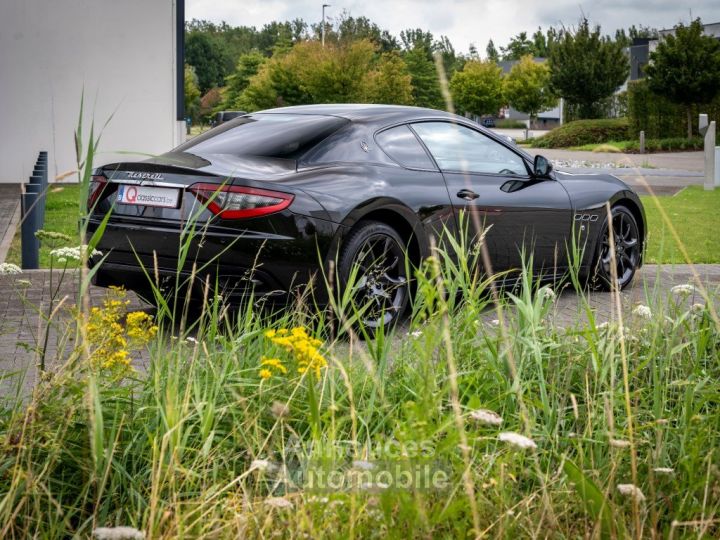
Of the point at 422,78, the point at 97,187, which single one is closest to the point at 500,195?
the point at 97,187

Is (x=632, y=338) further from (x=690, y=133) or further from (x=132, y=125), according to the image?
(x=690, y=133)

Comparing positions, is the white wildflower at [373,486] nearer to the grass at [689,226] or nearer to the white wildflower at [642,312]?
the white wildflower at [642,312]

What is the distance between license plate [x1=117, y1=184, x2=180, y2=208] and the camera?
6.14 m

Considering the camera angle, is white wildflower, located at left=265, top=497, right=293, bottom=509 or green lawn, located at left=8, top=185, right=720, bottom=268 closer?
white wildflower, located at left=265, top=497, right=293, bottom=509

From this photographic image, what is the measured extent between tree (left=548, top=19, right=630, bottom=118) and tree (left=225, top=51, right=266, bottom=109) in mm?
19894

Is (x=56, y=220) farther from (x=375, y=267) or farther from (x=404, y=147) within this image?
(x=375, y=267)

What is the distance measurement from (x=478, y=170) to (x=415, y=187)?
33.3 inches

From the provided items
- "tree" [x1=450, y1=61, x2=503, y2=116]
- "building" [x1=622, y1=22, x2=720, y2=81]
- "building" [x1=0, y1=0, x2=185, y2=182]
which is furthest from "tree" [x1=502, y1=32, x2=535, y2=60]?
"building" [x1=0, y1=0, x2=185, y2=182]

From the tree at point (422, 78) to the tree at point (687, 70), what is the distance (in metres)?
22.8

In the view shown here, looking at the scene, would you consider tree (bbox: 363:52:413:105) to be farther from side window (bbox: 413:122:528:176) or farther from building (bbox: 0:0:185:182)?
side window (bbox: 413:122:528:176)

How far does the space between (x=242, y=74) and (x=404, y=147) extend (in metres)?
65.9

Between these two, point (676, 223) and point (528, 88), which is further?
point (528, 88)

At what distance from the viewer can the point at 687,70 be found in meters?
45.6

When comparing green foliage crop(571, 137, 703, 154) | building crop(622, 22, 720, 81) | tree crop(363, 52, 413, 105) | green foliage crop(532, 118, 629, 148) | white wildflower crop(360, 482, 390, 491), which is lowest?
white wildflower crop(360, 482, 390, 491)
